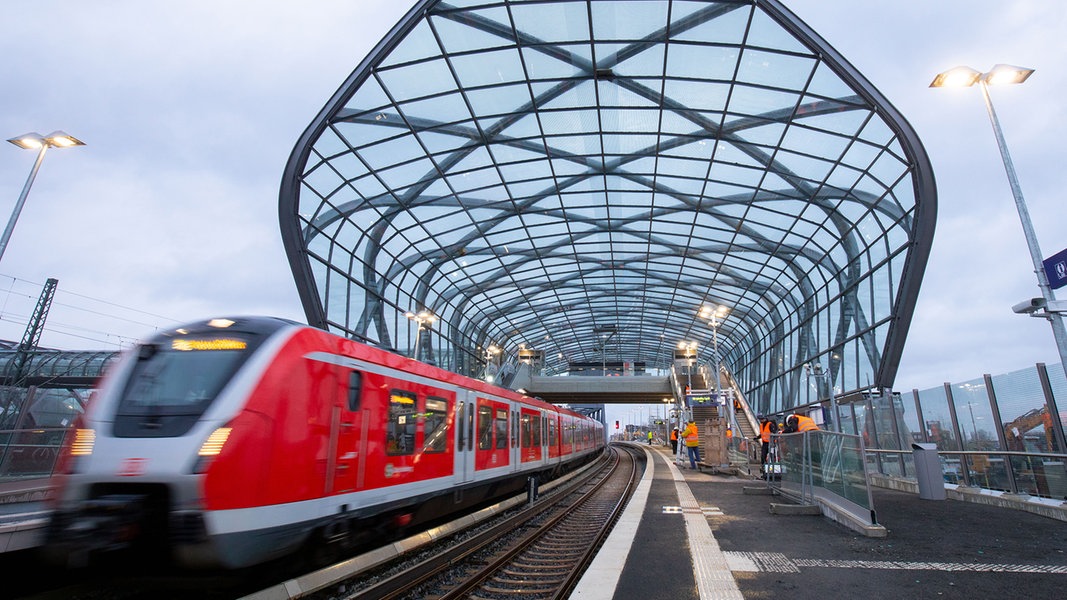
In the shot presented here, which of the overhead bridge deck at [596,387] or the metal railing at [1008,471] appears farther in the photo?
the overhead bridge deck at [596,387]

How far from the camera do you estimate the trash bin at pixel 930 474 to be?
1152 cm

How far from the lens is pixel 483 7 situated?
547 inches

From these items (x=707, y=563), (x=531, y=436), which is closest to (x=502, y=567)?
(x=707, y=563)

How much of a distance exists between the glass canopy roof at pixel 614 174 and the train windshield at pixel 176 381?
11.4 feet

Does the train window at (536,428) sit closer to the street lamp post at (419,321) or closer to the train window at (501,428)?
the train window at (501,428)

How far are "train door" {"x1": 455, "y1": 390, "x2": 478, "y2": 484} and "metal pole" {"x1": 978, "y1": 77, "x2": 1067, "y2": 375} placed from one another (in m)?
9.35

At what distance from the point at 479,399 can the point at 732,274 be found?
2553cm

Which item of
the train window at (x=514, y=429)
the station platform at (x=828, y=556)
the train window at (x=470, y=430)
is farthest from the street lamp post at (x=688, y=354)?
the train window at (x=470, y=430)

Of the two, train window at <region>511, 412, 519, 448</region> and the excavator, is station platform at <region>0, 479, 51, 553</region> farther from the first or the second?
the excavator

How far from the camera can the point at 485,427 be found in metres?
11.3

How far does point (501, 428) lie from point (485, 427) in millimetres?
1174

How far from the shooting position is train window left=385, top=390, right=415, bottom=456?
24.6 ft

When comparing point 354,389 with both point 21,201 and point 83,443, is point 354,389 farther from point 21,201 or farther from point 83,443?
point 21,201

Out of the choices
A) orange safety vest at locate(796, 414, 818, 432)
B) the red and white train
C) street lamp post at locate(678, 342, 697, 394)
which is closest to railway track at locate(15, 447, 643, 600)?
the red and white train
